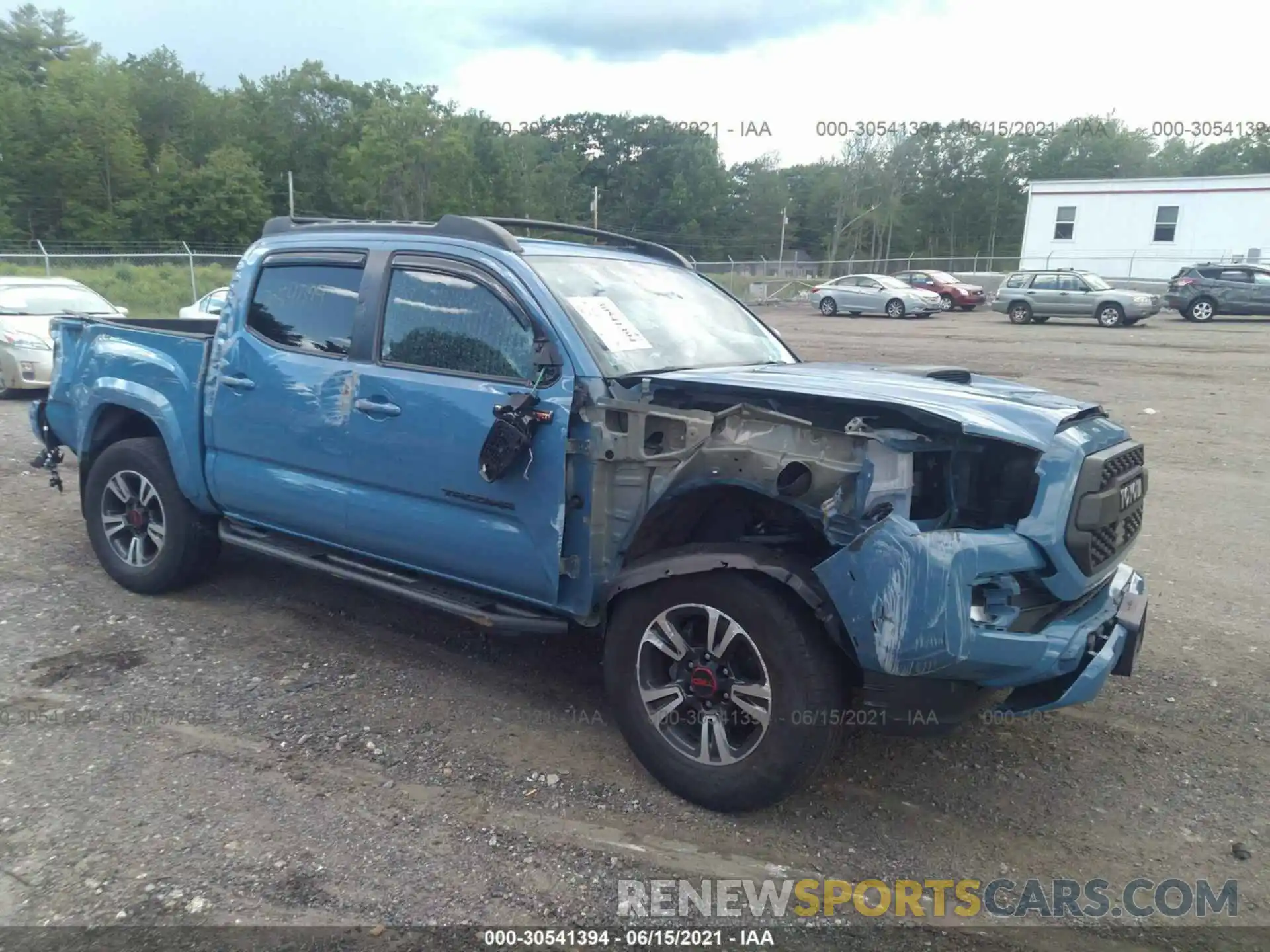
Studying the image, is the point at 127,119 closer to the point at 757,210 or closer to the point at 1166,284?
the point at 757,210

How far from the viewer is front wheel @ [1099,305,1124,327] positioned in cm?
2450

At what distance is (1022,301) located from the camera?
2609 cm

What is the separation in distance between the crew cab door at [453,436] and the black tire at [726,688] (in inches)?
17.0

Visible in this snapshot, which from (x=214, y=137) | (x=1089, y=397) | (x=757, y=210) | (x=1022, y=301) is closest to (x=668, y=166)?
(x=757, y=210)

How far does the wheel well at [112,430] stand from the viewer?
5.32 m

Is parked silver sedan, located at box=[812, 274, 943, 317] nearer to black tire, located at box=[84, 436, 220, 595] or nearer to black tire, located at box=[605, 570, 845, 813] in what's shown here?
black tire, located at box=[84, 436, 220, 595]

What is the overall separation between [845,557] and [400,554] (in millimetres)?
2080

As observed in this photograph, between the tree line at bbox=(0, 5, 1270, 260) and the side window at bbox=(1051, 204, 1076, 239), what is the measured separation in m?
27.5

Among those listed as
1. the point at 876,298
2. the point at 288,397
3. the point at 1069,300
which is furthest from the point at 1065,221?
the point at 288,397

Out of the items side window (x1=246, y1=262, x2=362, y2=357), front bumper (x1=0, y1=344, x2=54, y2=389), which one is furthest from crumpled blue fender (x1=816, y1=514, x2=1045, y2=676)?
front bumper (x1=0, y1=344, x2=54, y2=389)

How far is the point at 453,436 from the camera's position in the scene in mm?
3791

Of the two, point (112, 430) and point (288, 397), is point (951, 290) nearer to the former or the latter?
point (112, 430)

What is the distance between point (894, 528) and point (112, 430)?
182 inches

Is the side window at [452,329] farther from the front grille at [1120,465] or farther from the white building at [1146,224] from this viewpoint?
the white building at [1146,224]
